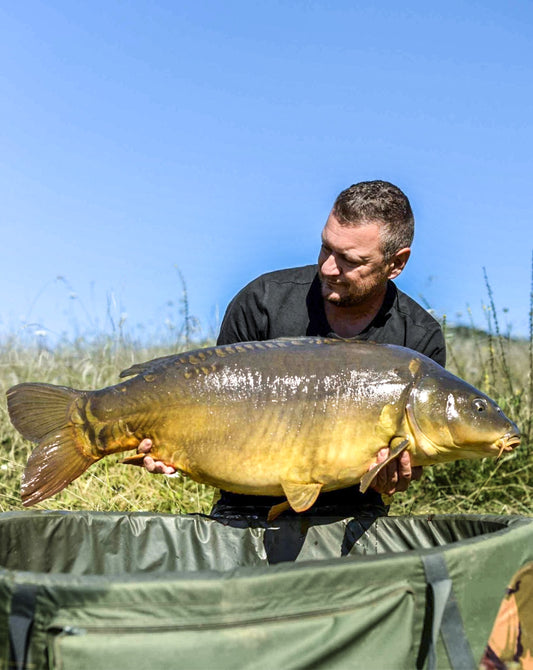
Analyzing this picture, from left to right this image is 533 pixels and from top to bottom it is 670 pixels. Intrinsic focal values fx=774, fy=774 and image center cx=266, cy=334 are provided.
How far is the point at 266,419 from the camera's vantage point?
6.15 ft

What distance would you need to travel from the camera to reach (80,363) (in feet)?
14.1

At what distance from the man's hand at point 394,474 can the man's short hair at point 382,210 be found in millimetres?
676

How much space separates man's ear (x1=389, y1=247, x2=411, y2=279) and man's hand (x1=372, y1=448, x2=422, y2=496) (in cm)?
66

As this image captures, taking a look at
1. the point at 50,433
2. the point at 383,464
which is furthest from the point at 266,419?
the point at 50,433

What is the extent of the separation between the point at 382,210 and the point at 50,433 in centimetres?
116

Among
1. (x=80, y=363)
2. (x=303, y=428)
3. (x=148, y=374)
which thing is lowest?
(x=80, y=363)

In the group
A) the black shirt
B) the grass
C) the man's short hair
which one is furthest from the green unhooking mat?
the grass

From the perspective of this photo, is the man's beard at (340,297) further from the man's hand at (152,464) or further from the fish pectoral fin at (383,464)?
the man's hand at (152,464)

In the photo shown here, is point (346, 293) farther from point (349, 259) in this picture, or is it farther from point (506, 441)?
point (506, 441)

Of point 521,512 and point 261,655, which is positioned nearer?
point 261,655

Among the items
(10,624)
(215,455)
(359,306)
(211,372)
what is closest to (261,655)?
(10,624)

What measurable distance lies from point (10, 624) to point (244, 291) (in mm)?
1430

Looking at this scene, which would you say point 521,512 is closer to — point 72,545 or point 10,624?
point 72,545

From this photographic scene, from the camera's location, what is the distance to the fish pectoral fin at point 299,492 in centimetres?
181
